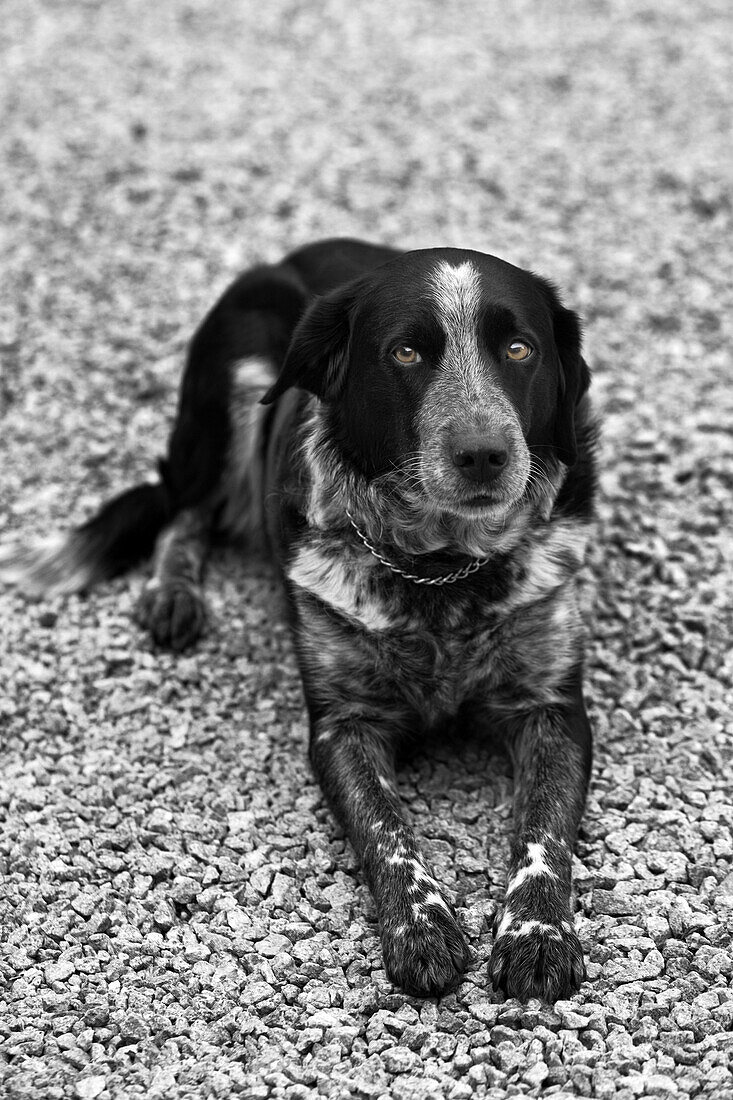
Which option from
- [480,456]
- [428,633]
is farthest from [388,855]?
[480,456]

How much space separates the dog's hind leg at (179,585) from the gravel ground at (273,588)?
84mm

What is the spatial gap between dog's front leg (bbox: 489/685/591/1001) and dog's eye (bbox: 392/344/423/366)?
3.89 feet

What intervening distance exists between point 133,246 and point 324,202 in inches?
48.1

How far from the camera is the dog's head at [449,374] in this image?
11.8 feet

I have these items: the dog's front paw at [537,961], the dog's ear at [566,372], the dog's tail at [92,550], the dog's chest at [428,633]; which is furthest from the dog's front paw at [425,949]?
the dog's tail at [92,550]

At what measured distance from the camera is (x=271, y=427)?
16.3 feet

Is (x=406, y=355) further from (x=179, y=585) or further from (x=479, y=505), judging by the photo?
(x=179, y=585)

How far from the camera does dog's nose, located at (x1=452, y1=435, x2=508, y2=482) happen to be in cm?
351

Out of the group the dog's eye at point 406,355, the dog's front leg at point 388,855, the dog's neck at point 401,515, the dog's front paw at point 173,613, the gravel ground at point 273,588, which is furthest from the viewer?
the dog's front paw at point 173,613

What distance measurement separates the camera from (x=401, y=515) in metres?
3.95

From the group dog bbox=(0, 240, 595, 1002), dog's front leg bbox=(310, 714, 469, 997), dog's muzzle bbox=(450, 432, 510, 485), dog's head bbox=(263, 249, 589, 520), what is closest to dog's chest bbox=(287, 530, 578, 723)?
dog bbox=(0, 240, 595, 1002)

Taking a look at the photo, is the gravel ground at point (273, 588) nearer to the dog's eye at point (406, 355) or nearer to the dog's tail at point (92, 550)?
the dog's tail at point (92, 550)

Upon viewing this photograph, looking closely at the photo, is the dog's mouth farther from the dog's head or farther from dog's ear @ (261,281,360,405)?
dog's ear @ (261,281,360,405)

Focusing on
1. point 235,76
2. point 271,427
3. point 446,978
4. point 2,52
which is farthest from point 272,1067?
point 2,52
